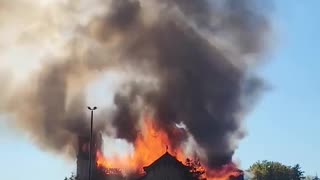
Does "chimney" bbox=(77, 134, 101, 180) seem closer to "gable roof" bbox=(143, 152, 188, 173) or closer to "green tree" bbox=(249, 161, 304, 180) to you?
"gable roof" bbox=(143, 152, 188, 173)

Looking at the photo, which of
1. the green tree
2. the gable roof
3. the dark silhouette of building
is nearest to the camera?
the gable roof

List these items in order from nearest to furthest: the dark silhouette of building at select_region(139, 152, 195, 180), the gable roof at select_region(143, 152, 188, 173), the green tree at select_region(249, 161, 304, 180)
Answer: the gable roof at select_region(143, 152, 188, 173) < the dark silhouette of building at select_region(139, 152, 195, 180) < the green tree at select_region(249, 161, 304, 180)

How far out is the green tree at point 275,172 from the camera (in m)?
112

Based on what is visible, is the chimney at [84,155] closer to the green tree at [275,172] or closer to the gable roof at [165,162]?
the gable roof at [165,162]

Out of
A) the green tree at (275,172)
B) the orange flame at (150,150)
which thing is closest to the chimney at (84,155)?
the orange flame at (150,150)

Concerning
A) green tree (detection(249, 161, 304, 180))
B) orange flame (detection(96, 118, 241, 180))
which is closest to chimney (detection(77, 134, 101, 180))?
orange flame (detection(96, 118, 241, 180))

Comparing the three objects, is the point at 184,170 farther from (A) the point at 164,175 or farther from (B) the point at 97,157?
(B) the point at 97,157

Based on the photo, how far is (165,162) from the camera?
8044 cm

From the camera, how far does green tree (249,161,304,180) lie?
111562mm

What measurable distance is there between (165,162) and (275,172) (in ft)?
134

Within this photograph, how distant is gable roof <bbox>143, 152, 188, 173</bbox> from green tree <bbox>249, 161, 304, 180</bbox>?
37.3 m

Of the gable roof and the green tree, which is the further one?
the green tree

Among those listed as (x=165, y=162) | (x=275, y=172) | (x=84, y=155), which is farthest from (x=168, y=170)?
(x=275, y=172)

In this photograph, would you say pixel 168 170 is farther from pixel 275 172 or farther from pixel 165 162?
pixel 275 172
